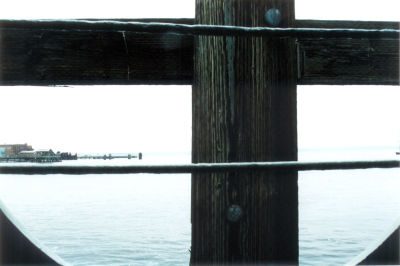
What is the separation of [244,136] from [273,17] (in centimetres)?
40

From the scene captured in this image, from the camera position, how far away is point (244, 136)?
1.30 metres

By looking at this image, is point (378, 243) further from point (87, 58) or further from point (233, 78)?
point (87, 58)

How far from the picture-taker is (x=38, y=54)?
4.10ft

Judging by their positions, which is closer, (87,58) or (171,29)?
(171,29)

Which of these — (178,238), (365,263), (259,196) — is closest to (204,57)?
(259,196)

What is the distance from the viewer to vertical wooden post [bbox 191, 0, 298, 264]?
1286 mm

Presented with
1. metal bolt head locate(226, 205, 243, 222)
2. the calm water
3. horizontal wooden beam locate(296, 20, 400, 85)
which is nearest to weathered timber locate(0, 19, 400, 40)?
horizontal wooden beam locate(296, 20, 400, 85)

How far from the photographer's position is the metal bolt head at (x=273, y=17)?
1.32 m

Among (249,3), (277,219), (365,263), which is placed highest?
(249,3)

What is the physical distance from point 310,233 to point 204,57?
2763cm

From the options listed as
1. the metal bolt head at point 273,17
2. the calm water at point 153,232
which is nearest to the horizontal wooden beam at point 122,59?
the metal bolt head at point 273,17

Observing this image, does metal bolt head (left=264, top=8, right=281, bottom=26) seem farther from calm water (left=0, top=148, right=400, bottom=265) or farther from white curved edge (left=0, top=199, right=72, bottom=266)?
calm water (left=0, top=148, right=400, bottom=265)

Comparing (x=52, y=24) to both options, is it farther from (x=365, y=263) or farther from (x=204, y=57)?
(x=365, y=263)

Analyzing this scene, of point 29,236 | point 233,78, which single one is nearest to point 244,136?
point 233,78
